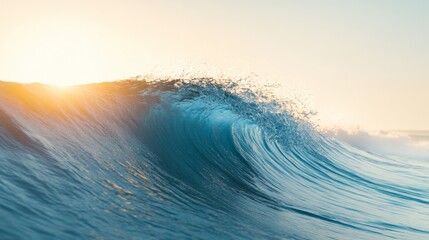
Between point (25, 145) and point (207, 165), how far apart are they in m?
3.07

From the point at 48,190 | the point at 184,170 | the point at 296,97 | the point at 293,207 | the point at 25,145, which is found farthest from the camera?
the point at 296,97

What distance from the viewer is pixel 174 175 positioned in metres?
5.38

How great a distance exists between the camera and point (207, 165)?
6.62 meters

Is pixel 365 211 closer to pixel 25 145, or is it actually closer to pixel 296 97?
pixel 25 145

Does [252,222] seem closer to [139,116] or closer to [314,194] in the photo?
[314,194]

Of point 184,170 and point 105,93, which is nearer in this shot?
point 184,170

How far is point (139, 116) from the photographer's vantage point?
785 cm

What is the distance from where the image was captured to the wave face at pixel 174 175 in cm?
313

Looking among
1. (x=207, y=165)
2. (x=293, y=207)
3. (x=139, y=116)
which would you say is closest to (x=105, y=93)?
(x=139, y=116)

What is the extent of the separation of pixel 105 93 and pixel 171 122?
1.42 m

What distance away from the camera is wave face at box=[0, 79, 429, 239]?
3129 mm

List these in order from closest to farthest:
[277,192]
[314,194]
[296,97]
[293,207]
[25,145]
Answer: [25,145]
[293,207]
[277,192]
[314,194]
[296,97]

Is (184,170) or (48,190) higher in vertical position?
(184,170)

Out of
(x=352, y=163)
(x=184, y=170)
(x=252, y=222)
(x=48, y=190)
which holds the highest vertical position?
(x=352, y=163)
